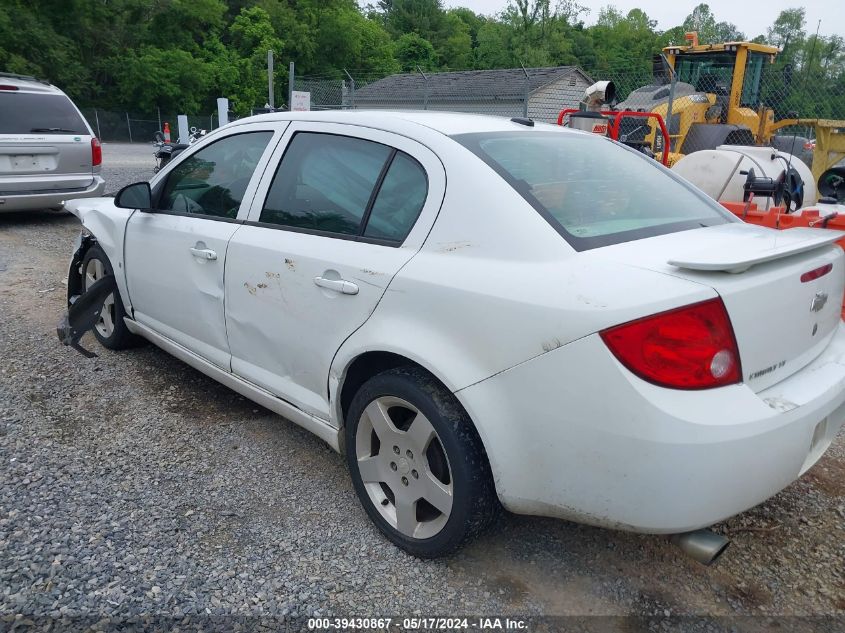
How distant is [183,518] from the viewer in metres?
2.76

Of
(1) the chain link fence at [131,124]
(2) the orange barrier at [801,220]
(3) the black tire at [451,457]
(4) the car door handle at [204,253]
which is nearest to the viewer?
(3) the black tire at [451,457]

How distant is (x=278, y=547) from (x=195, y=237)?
5.36 feet

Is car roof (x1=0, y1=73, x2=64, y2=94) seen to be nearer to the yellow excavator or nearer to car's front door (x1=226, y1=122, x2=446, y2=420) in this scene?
car's front door (x1=226, y1=122, x2=446, y2=420)

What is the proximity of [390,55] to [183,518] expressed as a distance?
58.5 meters

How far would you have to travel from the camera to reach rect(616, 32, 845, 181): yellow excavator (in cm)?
1148

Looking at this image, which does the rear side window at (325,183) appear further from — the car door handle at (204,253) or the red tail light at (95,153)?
the red tail light at (95,153)

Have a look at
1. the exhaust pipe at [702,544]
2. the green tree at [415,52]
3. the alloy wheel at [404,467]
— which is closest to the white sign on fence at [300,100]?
the alloy wheel at [404,467]

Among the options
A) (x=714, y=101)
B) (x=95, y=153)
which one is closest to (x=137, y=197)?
(x=95, y=153)

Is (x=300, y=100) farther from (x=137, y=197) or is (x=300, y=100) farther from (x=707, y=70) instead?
(x=137, y=197)

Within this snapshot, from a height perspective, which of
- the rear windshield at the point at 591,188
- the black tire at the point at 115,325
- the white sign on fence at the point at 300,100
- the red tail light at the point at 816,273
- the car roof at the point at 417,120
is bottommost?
the black tire at the point at 115,325

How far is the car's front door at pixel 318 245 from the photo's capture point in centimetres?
253

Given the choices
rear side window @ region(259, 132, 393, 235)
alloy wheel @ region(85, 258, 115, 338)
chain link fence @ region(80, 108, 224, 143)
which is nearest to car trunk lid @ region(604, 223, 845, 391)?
rear side window @ region(259, 132, 393, 235)

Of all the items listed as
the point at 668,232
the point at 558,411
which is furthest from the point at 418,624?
the point at 668,232

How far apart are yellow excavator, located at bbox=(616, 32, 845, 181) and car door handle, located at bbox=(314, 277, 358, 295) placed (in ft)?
31.5
